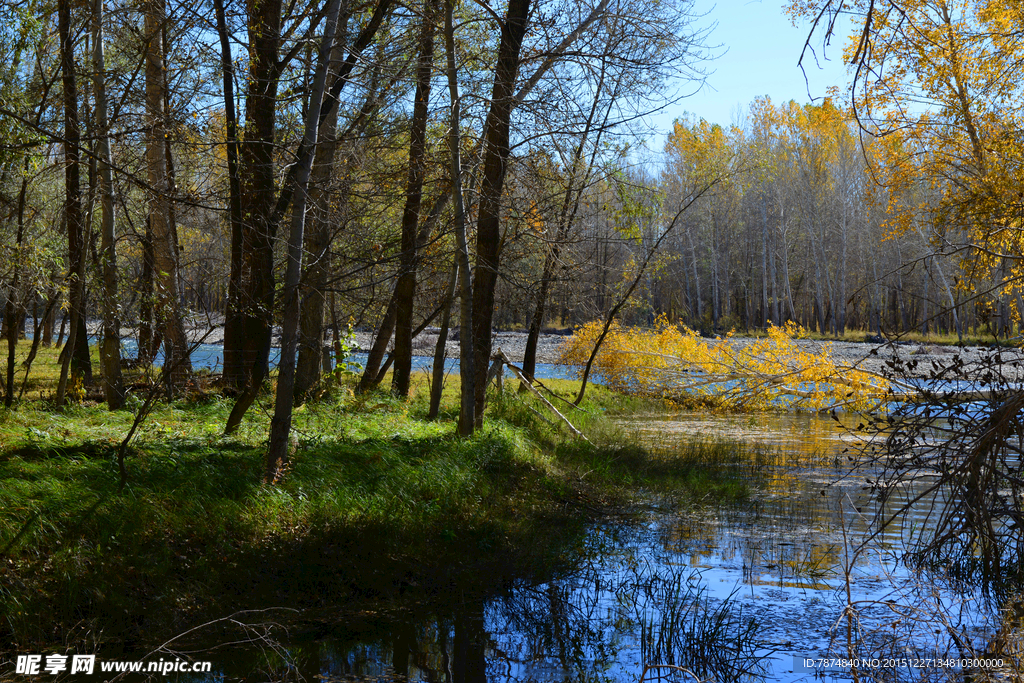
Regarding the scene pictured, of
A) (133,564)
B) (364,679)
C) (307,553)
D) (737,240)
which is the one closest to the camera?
(364,679)

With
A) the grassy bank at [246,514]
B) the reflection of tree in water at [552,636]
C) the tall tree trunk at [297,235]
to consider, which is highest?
the tall tree trunk at [297,235]

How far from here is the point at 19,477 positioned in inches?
229

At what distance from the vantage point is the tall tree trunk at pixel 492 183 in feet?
30.7

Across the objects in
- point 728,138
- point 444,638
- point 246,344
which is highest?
point 728,138

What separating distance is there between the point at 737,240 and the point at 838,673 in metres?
46.0

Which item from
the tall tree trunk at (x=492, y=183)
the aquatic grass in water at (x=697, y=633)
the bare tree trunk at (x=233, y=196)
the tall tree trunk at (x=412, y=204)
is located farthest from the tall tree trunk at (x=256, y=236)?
the aquatic grass in water at (x=697, y=633)

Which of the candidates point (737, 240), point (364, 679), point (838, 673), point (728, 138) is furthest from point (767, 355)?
point (737, 240)

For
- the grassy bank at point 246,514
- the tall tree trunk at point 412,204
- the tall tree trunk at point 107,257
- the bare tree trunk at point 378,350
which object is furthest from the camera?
the bare tree trunk at point 378,350

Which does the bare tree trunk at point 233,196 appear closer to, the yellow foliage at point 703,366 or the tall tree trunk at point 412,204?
the tall tree trunk at point 412,204

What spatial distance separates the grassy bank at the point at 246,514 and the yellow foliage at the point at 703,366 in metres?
6.61

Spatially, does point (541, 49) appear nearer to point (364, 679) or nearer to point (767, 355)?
point (364, 679)

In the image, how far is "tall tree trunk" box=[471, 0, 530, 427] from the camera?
30.7ft

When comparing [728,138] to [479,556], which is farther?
[728,138]

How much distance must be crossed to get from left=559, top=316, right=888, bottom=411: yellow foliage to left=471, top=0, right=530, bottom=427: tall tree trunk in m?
7.11
